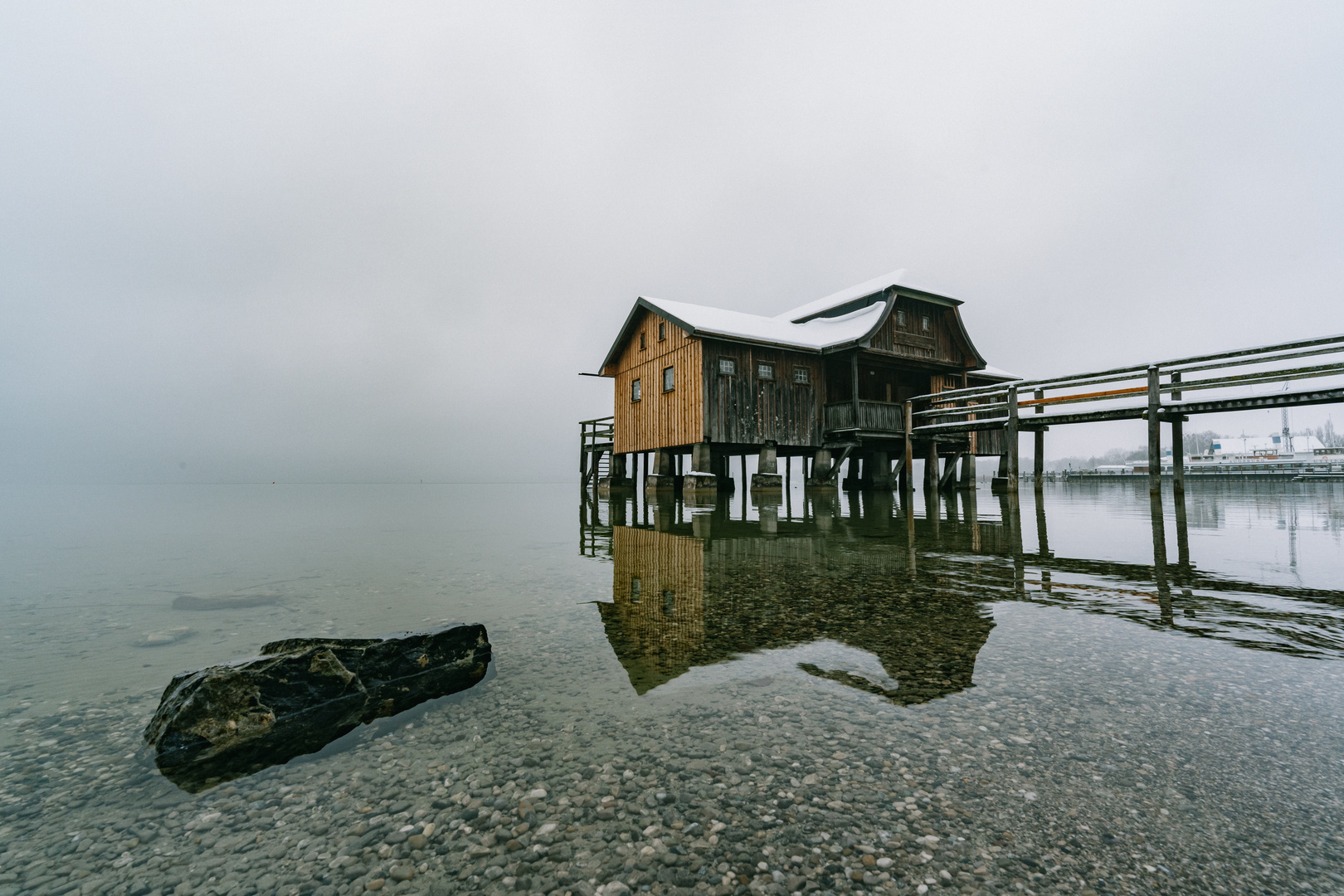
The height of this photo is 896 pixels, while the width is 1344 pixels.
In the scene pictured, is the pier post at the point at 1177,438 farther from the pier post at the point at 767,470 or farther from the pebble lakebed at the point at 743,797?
the pebble lakebed at the point at 743,797

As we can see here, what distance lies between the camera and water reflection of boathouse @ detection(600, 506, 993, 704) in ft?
11.5

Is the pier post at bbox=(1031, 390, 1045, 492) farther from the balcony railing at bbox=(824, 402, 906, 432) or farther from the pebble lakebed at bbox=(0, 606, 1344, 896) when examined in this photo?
the pebble lakebed at bbox=(0, 606, 1344, 896)

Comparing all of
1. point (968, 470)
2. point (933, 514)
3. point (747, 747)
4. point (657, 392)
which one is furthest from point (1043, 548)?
point (968, 470)

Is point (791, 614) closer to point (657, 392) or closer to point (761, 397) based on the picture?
point (761, 397)

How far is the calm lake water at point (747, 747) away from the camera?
181 cm

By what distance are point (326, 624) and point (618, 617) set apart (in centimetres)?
258

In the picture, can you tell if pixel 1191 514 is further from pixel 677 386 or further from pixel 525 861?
pixel 525 861

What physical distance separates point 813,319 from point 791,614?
2377cm

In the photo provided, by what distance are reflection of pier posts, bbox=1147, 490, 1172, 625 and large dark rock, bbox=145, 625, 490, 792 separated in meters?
5.22

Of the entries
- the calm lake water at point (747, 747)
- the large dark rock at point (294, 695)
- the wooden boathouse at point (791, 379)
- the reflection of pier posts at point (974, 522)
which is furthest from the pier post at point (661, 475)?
the large dark rock at point (294, 695)

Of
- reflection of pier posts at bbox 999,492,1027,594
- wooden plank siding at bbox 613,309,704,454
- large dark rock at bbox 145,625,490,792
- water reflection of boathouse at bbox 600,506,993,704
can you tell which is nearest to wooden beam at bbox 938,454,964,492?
reflection of pier posts at bbox 999,492,1027,594

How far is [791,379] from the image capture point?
878 inches

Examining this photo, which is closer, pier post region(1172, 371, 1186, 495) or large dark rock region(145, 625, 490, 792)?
large dark rock region(145, 625, 490, 792)

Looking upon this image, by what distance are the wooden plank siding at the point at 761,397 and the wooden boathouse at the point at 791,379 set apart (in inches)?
1.7
